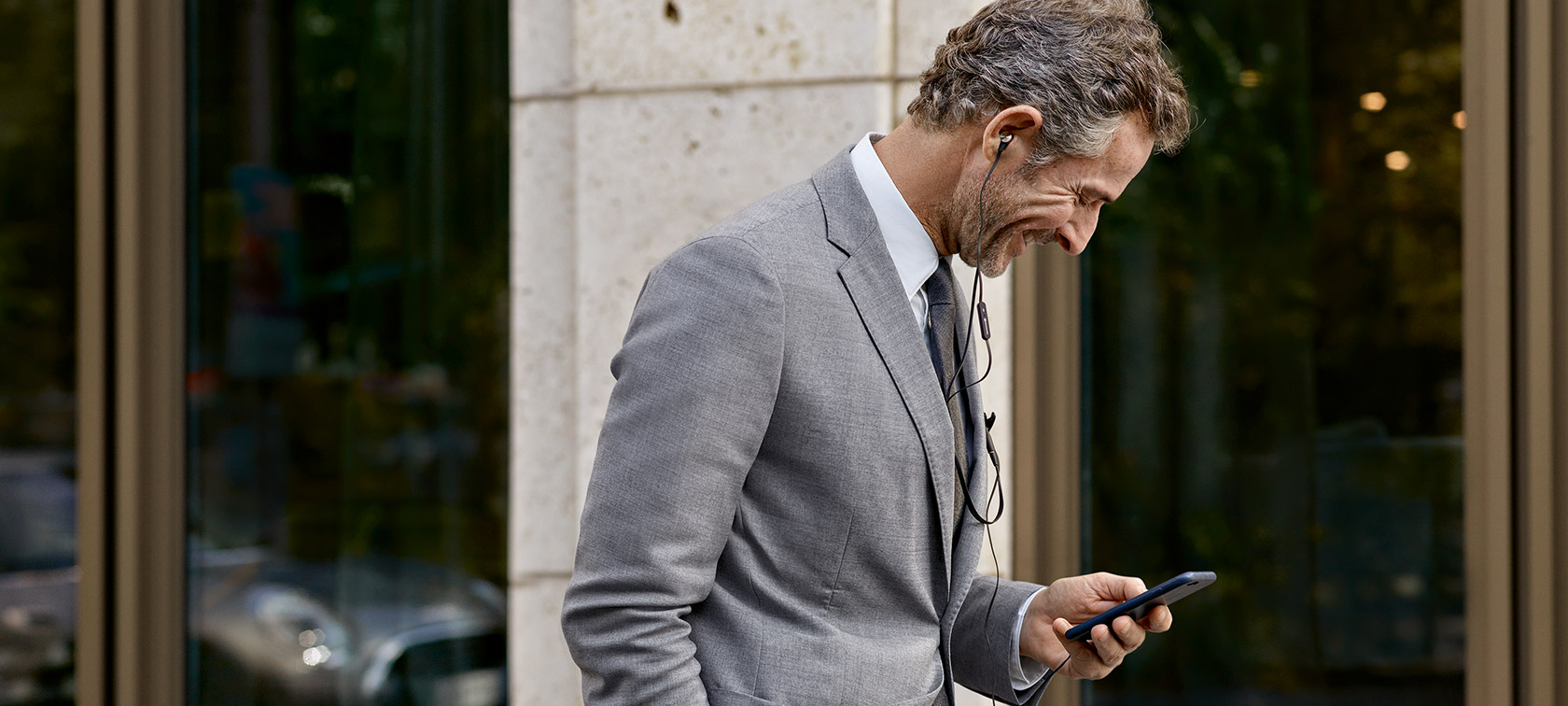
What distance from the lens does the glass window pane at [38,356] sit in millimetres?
3314

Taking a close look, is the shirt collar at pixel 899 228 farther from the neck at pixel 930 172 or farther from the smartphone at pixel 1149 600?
the smartphone at pixel 1149 600

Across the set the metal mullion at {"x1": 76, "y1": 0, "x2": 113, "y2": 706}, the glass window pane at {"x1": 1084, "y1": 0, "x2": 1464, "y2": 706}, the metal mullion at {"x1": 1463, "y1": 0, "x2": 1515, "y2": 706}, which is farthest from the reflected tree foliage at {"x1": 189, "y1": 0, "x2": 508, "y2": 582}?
the metal mullion at {"x1": 1463, "y1": 0, "x2": 1515, "y2": 706}

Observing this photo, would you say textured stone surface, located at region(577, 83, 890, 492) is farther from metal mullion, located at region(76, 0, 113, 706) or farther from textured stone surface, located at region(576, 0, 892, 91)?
metal mullion, located at region(76, 0, 113, 706)

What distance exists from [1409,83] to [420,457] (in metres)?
2.72

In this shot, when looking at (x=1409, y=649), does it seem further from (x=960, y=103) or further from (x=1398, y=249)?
(x=960, y=103)

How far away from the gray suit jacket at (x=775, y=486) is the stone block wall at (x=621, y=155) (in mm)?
1144

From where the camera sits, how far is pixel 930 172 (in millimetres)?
1572

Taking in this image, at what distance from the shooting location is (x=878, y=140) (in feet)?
5.47

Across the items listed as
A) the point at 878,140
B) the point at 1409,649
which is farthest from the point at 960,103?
the point at 1409,649

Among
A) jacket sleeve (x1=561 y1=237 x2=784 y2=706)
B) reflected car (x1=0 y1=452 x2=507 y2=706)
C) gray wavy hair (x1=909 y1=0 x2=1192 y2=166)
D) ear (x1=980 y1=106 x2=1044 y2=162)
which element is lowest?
reflected car (x1=0 y1=452 x2=507 y2=706)

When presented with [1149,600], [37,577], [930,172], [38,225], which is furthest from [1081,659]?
[38,225]

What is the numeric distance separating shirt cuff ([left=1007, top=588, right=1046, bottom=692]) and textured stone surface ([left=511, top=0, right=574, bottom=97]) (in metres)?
1.77

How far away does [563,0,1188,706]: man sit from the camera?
4.46 feet

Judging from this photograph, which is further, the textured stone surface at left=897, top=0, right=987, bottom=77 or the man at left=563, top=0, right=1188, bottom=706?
the textured stone surface at left=897, top=0, right=987, bottom=77
